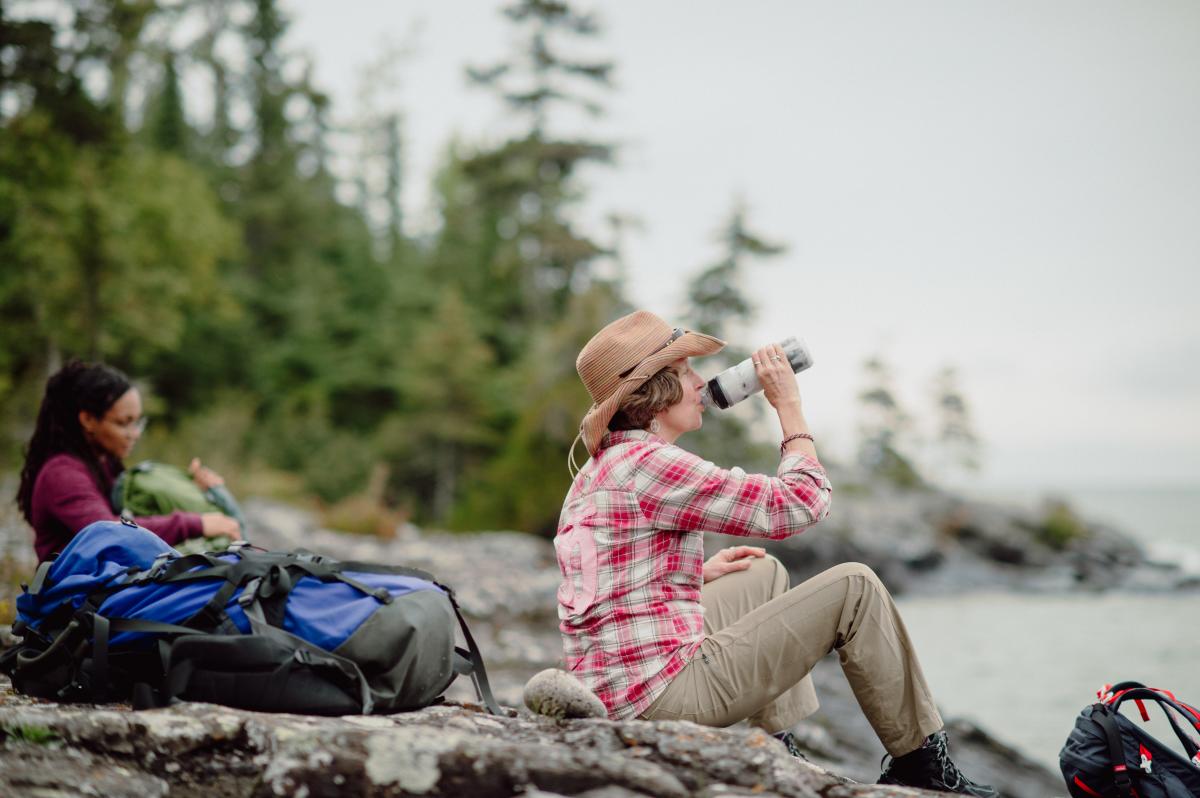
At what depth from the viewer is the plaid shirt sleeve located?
295cm

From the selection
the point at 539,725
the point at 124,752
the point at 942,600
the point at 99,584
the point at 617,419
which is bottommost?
the point at 942,600

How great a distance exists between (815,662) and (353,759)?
1540 millimetres

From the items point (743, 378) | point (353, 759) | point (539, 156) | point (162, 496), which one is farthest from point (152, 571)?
point (539, 156)

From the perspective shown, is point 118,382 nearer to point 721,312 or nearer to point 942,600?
point 942,600

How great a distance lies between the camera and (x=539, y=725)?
306 cm

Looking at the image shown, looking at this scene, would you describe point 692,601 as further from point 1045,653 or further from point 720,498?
point 1045,653

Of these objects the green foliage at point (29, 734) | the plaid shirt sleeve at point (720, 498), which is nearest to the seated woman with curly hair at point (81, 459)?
the green foliage at point (29, 734)

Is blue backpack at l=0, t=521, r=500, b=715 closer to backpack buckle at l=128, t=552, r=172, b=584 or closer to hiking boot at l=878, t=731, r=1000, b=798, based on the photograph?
backpack buckle at l=128, t=552, r=172, b=584

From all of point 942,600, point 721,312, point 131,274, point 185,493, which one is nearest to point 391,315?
point 721,312

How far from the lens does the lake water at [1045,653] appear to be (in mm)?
10000

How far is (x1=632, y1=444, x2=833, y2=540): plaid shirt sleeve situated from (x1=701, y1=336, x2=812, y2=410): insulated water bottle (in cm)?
37

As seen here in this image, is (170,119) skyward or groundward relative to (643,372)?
skyward

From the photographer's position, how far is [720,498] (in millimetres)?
2951

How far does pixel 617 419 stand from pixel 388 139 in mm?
40272
